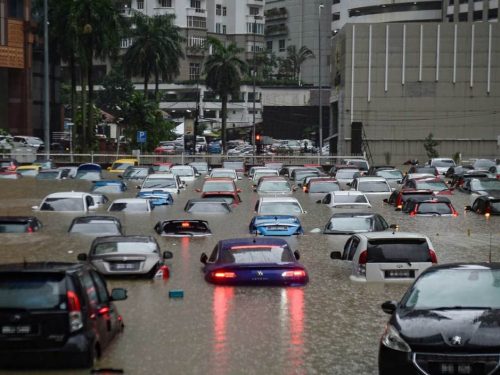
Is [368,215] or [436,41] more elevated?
[436,41]

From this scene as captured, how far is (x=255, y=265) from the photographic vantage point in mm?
19344

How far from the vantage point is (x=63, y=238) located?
3097 cm

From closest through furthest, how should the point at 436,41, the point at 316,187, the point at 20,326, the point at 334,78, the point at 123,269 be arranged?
the point at 20,326, the point at 123,269, the point at 316,187, the point at 436,41, the point at 334,78

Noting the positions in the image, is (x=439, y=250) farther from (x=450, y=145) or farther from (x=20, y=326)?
(x=450, y=145)

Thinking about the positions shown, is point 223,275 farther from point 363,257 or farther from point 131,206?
point 131,206

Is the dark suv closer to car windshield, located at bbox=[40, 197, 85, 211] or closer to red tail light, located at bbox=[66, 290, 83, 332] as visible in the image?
red tail light, located at bbox=[66, 290, 83, 332]

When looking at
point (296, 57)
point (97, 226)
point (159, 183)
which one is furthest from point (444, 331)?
point (296, 57)

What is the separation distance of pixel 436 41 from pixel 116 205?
55210 mm

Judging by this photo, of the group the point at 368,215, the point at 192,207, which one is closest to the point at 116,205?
the point at 192,207

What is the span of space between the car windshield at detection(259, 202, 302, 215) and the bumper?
25.1m

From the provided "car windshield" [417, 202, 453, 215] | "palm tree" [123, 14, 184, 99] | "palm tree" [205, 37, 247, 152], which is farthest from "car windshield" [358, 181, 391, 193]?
"palm tree" [205, 37, 247, 152]

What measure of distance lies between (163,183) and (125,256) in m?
30.2

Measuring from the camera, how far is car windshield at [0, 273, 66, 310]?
38.1ft

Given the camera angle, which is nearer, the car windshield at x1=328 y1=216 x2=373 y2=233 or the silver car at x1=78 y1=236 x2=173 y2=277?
the silver car at x1=78 y1=236 x2=173 y2=277
